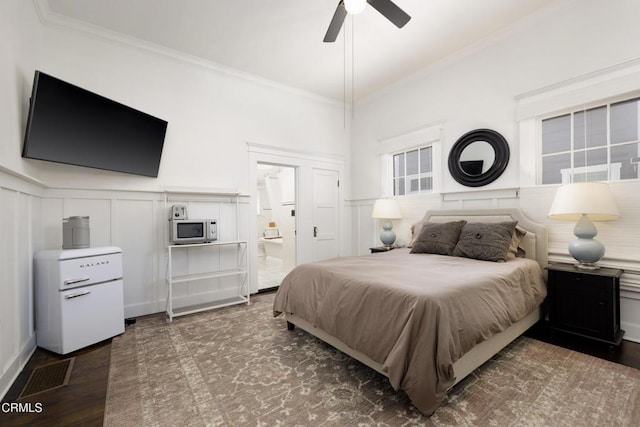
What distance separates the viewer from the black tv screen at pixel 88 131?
2.27 meters

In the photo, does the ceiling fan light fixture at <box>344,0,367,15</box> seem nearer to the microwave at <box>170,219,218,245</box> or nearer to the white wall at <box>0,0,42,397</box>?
the white wall at <box>0,0,42,397</box>

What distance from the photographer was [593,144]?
2711mm

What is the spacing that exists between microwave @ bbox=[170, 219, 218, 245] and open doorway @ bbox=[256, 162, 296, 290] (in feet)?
4.29

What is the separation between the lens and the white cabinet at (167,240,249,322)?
3.45 meters

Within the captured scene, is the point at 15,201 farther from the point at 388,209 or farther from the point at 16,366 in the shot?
the point at 388,209

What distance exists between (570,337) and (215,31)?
15.5 feet

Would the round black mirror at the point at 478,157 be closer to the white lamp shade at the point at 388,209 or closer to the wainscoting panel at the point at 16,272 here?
the white lamp shade at the point at 388,209

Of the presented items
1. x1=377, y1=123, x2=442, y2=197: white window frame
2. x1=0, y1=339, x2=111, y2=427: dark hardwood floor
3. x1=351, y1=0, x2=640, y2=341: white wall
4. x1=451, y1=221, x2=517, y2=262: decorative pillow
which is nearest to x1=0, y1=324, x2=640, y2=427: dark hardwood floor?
x1=0, y1=339, x2=111, y2=427: dark hardwood floor

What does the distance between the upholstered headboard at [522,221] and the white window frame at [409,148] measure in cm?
57

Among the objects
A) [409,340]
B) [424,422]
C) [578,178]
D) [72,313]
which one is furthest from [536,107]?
[72,313]

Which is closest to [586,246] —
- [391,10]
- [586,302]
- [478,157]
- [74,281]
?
[586,302]

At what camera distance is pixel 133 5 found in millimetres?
2701

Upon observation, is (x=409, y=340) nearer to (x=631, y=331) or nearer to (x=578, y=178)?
(x=631, y=331)

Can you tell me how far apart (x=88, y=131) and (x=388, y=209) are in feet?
12.1
